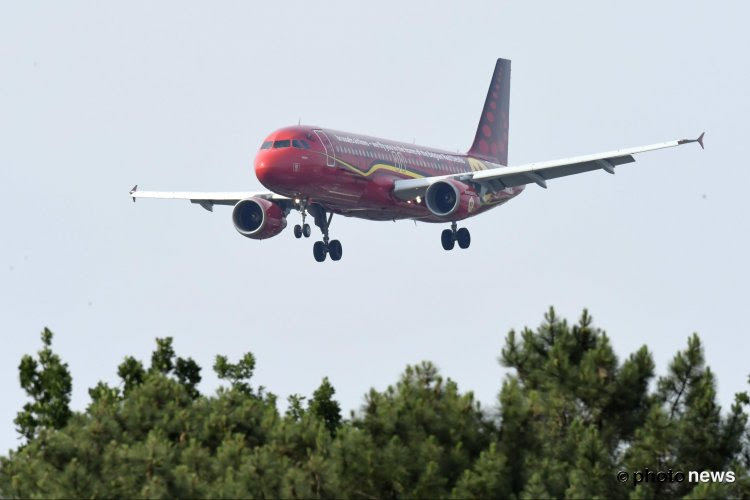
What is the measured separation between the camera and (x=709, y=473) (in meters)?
42.0

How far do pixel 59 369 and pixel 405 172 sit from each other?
76.7 feet

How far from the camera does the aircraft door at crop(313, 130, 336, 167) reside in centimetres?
6975

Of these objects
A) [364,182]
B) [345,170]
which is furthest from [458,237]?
[345,170]

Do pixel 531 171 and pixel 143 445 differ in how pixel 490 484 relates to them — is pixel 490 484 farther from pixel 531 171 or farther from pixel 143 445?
pixel 531 171

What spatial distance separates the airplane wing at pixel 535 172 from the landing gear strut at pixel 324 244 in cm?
307

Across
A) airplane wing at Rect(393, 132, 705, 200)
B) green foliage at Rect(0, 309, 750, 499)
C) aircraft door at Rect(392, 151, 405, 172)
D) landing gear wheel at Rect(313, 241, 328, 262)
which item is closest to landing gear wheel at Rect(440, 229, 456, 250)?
airplane wing at Rect(393, 132, 705, 200)

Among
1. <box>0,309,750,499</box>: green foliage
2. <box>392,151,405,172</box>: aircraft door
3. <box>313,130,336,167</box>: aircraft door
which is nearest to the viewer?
<box>0,309,750,499</box>: green foliage

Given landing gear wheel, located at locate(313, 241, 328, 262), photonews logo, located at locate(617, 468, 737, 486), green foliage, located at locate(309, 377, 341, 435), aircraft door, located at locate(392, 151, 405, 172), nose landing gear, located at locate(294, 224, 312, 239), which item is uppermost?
aircraft door, located at locate(392, 151, 405, 172)

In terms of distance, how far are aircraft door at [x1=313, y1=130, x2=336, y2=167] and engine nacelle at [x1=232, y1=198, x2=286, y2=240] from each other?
4.95 meters

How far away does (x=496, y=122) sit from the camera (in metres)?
91.4

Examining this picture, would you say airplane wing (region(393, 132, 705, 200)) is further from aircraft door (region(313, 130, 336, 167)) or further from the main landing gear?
aircraft door (region(313, 130, 336, 167))

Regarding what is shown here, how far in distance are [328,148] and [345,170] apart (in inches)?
42.3

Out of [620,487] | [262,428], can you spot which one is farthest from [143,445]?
[620,487]

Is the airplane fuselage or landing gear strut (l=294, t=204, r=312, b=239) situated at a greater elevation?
the airplane fuselage
